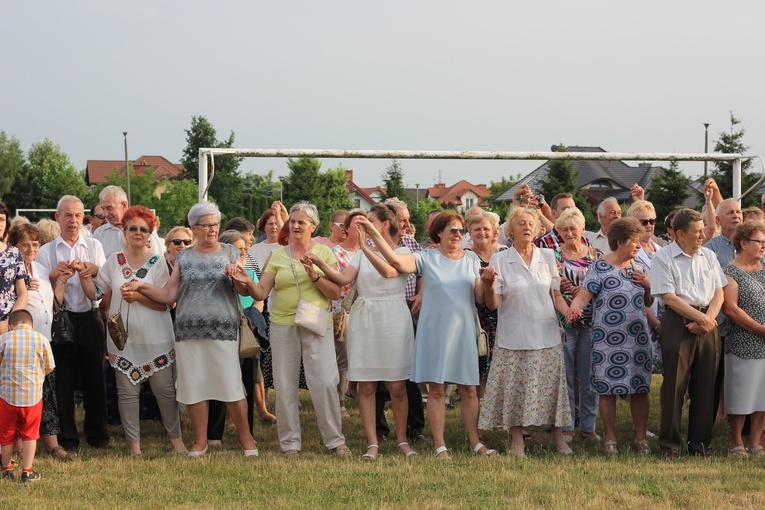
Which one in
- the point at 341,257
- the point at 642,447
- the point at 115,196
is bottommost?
the point at 642,447

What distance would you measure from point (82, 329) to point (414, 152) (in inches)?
161

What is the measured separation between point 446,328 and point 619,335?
1.36 m

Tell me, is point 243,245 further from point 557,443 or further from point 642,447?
point 642,447

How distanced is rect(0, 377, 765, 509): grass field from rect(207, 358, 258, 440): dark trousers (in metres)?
0.33

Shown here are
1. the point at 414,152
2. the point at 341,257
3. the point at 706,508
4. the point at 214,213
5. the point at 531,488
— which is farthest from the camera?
the point at 414,152

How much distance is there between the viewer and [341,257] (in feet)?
28.3

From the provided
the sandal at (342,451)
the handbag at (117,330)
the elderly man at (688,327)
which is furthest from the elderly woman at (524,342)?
the handbag at (117,330)

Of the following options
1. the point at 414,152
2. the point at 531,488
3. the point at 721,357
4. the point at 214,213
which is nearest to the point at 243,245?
the point at 214,213

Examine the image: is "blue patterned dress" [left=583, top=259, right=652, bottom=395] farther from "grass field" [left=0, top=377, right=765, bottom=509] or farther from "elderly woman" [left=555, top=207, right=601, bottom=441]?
"grass field" [left=0, top=377, right=765, bottom=509]

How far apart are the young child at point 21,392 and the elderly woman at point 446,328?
2.64 metres

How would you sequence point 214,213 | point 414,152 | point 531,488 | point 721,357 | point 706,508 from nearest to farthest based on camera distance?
point 706,508, point 531,488, point 214,213, point 721,357, point 414,152

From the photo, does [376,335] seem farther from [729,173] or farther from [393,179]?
[393,179]

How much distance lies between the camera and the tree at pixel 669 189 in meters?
37.2

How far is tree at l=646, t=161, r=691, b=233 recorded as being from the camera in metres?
37.2
